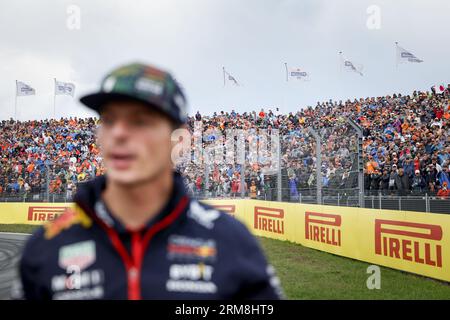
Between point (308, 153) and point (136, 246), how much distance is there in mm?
11431

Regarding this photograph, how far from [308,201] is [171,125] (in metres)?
11.7

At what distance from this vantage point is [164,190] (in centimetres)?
197

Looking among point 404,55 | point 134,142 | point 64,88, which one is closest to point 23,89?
point 64,88

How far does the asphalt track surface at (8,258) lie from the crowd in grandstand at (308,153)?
3.52m

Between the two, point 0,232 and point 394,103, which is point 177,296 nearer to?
point 0,232

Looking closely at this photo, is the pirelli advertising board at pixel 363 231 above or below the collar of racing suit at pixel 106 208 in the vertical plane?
below

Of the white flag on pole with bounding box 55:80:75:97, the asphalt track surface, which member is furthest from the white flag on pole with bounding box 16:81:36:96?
the asphalt track surface

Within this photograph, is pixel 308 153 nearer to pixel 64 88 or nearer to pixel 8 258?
pixel 8 258

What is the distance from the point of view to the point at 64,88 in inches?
1500

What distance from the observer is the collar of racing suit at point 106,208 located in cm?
187

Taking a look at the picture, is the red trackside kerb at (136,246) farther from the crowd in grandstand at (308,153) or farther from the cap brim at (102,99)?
the crowd in grandstand at (308,153)

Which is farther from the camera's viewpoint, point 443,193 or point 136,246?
point 443,193

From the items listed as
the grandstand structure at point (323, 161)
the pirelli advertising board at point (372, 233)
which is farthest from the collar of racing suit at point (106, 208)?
the grandstand structure at point (323, 161)
